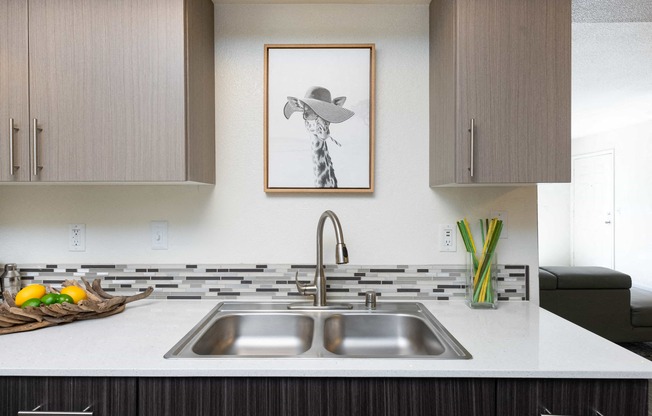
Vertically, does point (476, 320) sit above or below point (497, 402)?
above

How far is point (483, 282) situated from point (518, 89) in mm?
724

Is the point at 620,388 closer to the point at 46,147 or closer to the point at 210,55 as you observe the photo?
the point at 210,55

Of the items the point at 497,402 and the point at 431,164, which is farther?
the point at 431,164

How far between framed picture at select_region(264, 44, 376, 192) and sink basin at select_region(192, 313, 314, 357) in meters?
0.53

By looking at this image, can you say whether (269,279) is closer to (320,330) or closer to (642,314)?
(320,330)

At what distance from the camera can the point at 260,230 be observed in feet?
6.03

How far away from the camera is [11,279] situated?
1.76 meters

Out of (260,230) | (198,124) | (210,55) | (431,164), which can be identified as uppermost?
(210,55)

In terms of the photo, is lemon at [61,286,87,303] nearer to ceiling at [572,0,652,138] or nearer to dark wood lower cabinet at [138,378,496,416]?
dark wood lower cabinet at [138,378,496,416]

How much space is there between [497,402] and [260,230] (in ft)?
3.58

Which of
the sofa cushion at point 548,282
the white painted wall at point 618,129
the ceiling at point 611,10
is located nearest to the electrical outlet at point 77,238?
the ceiling at point 611,10

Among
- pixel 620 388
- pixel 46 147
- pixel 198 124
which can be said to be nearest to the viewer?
pixel 620 388


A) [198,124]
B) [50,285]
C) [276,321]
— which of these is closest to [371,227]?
[276,321]

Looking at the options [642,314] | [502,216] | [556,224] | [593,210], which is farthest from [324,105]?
[556,224]
